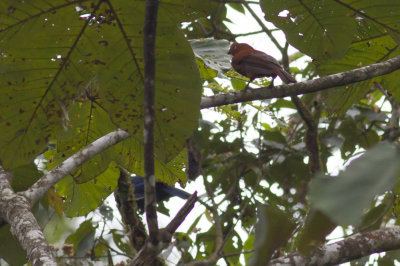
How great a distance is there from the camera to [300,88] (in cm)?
254

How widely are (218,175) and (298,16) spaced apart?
3.08m

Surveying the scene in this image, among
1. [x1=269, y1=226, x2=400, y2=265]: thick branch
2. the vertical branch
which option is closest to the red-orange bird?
[x1=269, y1=226, x2=400, y2=265]: thick branch

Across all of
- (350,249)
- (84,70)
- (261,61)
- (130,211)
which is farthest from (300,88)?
(130,211)

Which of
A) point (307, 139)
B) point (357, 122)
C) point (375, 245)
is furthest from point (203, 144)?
point (375, 245)

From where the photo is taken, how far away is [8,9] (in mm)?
1910

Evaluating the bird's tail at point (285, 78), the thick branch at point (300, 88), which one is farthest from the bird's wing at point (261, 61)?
the thick branch at point (300, 88)

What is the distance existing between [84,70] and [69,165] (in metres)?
0.68

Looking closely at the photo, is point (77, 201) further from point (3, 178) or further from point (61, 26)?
point (61, 26)

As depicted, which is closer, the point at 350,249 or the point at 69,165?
the point at 350,249

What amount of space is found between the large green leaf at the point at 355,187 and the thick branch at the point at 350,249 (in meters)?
1.51

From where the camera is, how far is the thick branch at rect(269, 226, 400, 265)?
208cm

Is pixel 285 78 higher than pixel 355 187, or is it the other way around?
pixel 285 78

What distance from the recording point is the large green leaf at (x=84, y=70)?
1932 mm

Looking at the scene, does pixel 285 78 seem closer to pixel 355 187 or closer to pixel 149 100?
pixel 149 100
